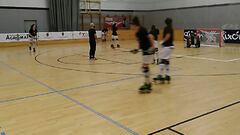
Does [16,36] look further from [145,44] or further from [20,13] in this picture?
[145,44]

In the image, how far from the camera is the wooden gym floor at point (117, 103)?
4340 millimetres

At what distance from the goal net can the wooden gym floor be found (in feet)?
30.5

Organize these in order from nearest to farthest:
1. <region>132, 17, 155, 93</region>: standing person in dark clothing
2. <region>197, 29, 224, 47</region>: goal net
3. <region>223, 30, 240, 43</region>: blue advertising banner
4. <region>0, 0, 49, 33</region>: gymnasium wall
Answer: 1. <region>132, 17, 155, 93</region>: standing person in dark clothing
2. <region>223, 30, 240, 43</region>: blue advertising banner
3. <region>197, 29, 224, 47</region>: goal net
4. <region>0, 0, 49, 33</region>: gymnasium wall

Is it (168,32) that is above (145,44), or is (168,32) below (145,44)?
above

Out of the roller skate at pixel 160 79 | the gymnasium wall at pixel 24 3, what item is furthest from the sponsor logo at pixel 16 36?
the roller skate at pixel 160 79

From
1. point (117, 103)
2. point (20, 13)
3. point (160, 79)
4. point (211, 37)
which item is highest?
point (20, 13)

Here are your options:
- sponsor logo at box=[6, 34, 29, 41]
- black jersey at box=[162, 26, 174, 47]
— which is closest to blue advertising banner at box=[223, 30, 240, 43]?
black jersey at box=[162, 26, 174, 47]

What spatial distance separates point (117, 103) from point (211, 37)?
48.8 ft

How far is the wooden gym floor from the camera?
434cm

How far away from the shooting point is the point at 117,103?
5.71 m

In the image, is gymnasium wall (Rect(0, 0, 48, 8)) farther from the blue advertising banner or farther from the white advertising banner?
the blue advertising banner

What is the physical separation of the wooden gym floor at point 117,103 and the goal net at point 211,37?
929cm

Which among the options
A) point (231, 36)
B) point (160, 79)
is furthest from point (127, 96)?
point (231, 36)

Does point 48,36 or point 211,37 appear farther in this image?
point 48,36
